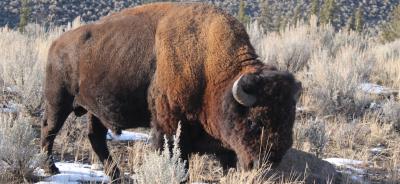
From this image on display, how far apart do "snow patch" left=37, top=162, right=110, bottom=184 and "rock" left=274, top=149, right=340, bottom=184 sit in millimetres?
1742

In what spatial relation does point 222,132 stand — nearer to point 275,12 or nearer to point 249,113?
point 249,113

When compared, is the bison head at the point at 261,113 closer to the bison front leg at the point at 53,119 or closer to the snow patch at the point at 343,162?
the bison front leg at the point at 53,119

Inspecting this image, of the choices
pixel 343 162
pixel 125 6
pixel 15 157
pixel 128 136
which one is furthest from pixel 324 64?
pixel 125 6

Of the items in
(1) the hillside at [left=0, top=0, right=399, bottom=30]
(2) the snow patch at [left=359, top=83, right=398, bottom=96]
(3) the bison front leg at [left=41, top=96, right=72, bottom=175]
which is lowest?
(3) the bison front leg at [left=41, top=96, right=72, bottom=175]

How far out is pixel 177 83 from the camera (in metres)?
5.35

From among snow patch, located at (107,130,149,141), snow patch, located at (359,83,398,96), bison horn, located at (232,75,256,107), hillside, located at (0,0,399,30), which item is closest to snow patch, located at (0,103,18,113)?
snow patch, located at (107,130,149,141)

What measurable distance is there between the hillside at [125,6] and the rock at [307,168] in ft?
97.9

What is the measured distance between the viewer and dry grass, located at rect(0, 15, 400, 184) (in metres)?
6.40

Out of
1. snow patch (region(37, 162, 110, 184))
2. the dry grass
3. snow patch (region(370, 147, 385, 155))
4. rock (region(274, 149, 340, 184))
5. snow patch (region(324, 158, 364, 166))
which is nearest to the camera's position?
snow patch (region(37, 162, 110, 184))

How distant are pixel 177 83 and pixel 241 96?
0.64 metres

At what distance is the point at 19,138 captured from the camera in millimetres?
5574

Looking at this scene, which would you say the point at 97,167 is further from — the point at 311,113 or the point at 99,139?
the point at 311,113

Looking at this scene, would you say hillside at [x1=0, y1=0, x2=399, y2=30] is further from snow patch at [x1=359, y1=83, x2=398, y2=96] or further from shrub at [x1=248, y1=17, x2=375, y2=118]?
snow patch at [x1=359, y1=83, x2=398, y2=96]

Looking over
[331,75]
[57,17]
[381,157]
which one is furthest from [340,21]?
[381,157]
